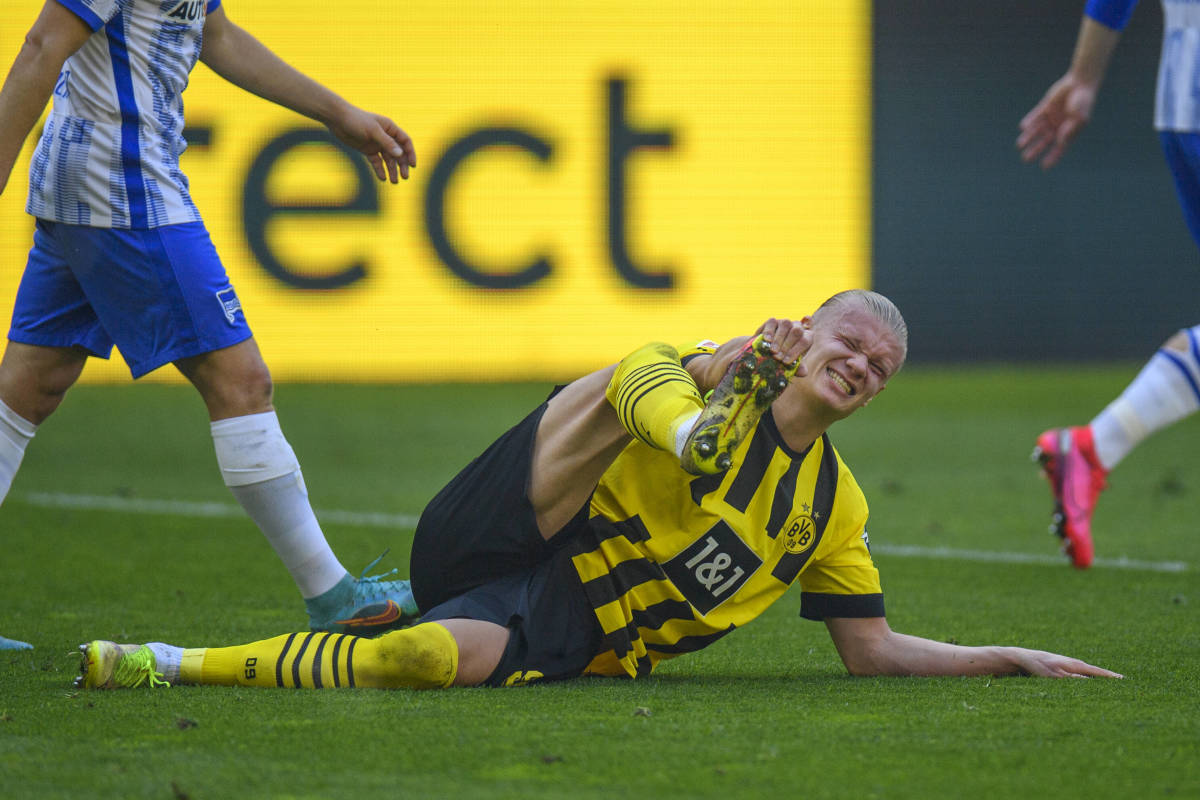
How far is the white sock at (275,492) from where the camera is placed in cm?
337

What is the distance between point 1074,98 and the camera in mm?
4762

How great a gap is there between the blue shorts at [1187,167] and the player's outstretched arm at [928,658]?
5.79ft

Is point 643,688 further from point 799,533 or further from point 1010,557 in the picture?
point 1010,557

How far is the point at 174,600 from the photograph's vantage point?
422cm

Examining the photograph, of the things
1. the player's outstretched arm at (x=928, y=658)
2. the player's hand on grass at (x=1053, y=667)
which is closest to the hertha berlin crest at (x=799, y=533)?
the player's outstretched arm at (x=928, y=658)

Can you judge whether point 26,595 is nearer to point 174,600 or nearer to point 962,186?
point 174,600

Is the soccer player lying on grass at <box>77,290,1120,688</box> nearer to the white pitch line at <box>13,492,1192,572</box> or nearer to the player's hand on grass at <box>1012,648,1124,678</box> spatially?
the player's hand on grass at <box>1012,648,1124,678</box>

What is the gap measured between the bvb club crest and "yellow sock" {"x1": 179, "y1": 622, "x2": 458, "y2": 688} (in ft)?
2.28

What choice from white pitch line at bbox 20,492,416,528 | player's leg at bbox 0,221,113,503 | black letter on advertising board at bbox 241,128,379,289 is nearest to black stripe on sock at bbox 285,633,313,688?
player's leg at bbox 0,221,113,503

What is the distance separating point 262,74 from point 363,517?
274 cm

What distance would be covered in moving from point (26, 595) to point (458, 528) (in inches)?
69.6

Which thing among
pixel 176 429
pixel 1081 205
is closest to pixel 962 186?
pixel 1081 205

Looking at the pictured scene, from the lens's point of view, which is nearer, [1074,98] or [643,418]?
[643,418]

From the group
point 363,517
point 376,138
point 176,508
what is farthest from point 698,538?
point 176,508
